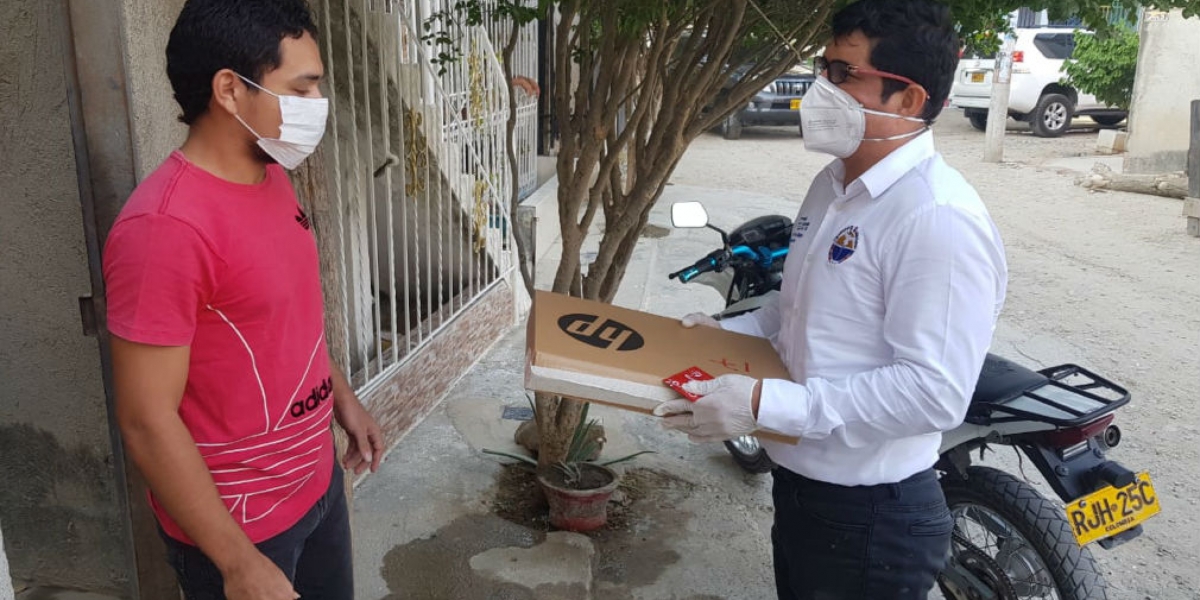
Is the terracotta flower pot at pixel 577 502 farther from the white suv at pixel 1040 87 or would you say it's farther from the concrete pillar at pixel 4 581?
the white suv at pixel 1040 87

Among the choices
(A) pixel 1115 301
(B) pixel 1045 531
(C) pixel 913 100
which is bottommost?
(A) pixel 1115 301

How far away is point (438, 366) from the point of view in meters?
4.71

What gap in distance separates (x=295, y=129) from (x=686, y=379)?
2.82 ft

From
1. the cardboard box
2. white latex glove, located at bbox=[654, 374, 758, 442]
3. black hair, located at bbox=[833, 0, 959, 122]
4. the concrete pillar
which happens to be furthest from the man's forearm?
black hair, located at bbox=[833, 0, 959, 122]

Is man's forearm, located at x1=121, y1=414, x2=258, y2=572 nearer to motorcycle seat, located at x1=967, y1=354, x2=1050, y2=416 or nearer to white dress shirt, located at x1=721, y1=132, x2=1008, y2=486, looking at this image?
white dress shirt, located at x1=721, y1=132, x2=1008, y2=486

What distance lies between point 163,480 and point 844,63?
4.78 feet

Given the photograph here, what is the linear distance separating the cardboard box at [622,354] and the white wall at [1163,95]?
39.1ft

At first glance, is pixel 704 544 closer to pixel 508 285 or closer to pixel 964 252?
pixel 964 252

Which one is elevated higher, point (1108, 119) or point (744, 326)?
point (744, 326)

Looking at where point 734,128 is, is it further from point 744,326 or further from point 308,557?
point 308,557

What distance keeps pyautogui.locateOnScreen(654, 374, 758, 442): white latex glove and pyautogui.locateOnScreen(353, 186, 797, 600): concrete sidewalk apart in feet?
4.73

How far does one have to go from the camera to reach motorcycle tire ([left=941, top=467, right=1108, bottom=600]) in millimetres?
2570

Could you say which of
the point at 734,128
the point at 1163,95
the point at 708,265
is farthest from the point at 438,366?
the point at 734,128

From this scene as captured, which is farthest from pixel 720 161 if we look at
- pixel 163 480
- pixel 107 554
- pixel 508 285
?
pixel 163 480
